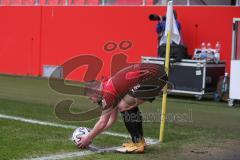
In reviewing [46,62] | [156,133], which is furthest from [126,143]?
[46,62]

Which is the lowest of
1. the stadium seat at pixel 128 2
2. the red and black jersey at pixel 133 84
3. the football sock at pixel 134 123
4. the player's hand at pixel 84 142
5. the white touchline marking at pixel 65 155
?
the white touchline marking at pixel 65 155

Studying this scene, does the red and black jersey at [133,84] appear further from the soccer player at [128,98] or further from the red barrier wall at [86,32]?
the red barrier wall at [86,32]

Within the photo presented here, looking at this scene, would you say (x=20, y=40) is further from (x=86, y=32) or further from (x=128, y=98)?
(x=128, y=98)

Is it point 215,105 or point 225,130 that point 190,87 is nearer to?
point 215,105

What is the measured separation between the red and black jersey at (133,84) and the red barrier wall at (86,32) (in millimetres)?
7771

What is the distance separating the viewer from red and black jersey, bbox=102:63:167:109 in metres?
8.20

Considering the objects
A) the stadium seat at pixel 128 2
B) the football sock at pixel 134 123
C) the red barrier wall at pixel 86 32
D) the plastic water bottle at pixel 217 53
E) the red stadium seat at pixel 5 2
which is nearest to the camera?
the football sock at pixel 134 123

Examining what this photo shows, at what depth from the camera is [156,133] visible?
970 cm

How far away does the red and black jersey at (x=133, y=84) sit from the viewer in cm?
820

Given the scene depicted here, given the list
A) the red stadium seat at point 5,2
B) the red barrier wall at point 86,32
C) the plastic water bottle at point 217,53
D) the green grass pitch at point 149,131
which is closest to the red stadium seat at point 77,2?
the red barrier wall at point 86,32

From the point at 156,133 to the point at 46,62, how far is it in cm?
1173

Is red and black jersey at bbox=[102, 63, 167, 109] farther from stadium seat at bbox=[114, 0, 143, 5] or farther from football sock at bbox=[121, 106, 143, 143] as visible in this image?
stadium seat at bbox=[114, 0, 143, 5]

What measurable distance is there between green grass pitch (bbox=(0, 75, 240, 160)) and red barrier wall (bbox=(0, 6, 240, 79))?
8.15 ft

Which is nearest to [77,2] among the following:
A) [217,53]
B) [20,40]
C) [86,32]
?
[86,32]
